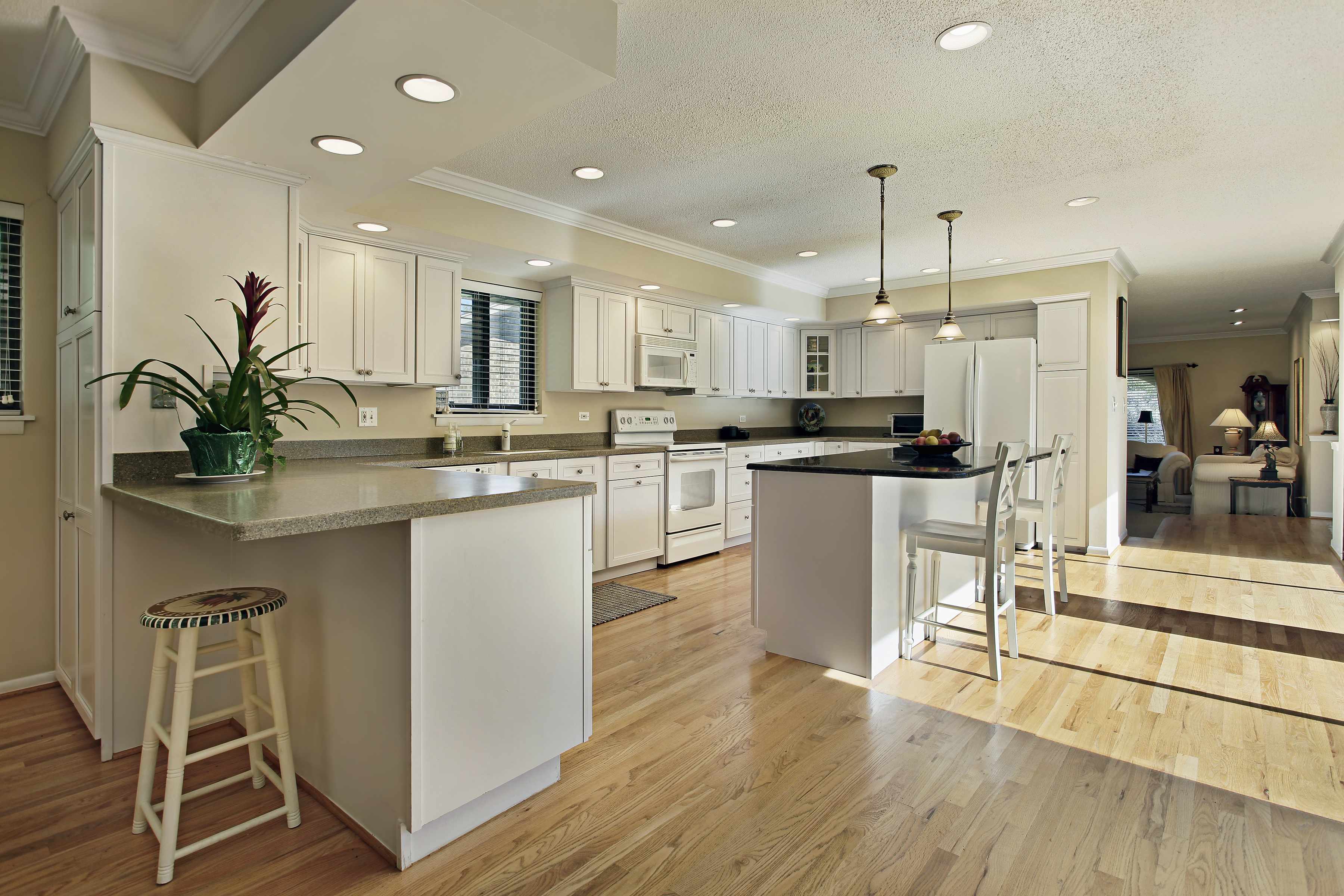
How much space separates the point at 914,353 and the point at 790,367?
1198 mm

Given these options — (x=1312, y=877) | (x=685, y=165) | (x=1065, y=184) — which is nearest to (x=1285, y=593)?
(x=1065, y=184)

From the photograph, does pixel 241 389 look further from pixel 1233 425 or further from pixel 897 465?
pixel 1233 425

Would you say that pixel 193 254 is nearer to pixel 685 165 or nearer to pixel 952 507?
A: pixel 685 165

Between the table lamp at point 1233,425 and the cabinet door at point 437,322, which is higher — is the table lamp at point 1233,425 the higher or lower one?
the lower one

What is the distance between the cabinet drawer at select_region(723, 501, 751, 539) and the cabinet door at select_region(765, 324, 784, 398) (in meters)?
1.33

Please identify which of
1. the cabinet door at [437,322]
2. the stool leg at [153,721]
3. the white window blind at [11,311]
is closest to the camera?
the stool leg at [153,721]

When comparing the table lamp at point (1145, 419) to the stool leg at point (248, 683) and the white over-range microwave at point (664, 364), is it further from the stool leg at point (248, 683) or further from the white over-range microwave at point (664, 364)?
the stool leg at point (248, 683)

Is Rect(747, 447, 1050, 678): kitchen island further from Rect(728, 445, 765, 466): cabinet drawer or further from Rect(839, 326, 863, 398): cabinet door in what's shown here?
Rect(839, 326, 863, 398): cabinet door

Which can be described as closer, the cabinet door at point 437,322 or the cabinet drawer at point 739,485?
the cabinet door at point 437,322

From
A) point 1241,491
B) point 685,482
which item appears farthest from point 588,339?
point 1241,491

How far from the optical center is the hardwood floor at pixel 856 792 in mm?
1646

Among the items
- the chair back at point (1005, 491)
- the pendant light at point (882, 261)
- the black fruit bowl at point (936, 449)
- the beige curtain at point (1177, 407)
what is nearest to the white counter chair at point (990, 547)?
the chair back at point (1005, 491)

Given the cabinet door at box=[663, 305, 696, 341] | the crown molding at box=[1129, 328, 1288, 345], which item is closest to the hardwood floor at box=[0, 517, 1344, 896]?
the cabinet door at box=[663, 305, 696, 341]

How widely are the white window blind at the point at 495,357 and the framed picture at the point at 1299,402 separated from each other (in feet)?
26.3
